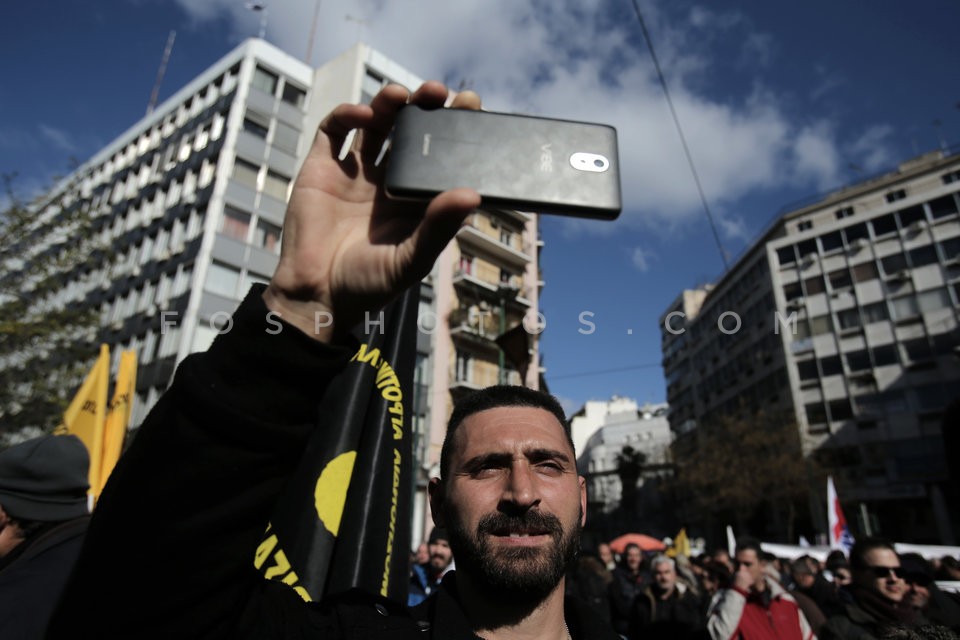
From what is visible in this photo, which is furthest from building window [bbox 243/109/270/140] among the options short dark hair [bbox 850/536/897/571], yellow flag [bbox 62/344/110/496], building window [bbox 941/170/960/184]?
building window [bbox 941/170/960/184]

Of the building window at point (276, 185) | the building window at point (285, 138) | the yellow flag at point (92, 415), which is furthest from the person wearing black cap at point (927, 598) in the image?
the building window at point (285, 138)

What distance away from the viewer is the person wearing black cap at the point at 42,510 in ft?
6.59

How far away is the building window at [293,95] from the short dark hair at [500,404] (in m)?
30.9

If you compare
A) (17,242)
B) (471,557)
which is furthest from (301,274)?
(17,242)

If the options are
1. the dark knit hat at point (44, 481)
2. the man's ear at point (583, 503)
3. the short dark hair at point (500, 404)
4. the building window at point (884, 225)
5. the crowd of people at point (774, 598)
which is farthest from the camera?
the building window at point (884, 225)

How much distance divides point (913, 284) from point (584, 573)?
130 ft

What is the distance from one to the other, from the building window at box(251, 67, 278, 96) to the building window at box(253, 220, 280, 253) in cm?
712

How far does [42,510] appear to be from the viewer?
7.70ft

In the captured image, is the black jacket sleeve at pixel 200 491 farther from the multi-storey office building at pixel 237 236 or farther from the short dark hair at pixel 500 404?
the multi-storey office building at pixel 237 236

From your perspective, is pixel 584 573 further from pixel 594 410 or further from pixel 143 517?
pixel 594 410

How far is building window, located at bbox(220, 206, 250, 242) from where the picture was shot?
2534cm

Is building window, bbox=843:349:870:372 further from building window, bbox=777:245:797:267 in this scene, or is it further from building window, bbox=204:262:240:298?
building window, bbox=204:262:240:298

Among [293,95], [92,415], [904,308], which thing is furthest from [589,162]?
[904,308]

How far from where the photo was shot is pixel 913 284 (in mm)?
37156
